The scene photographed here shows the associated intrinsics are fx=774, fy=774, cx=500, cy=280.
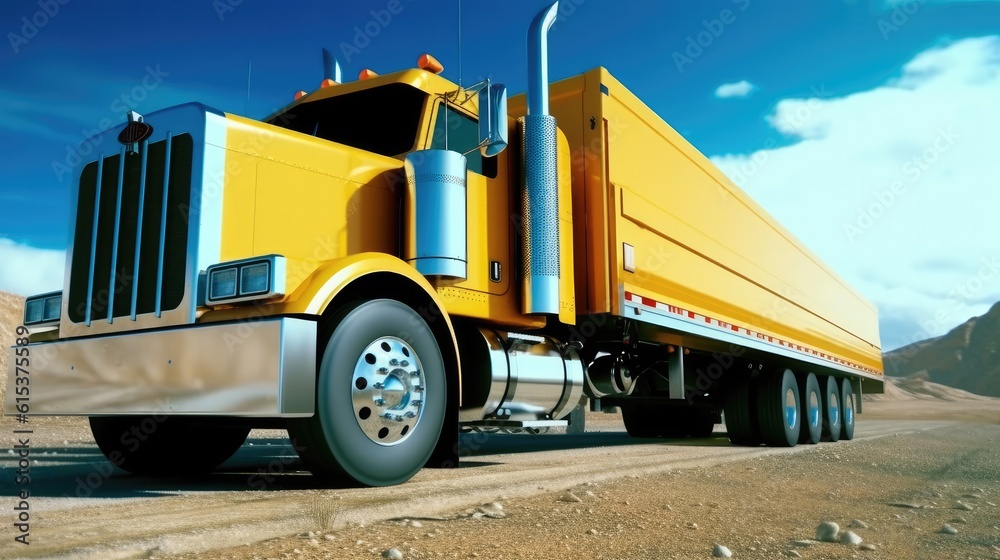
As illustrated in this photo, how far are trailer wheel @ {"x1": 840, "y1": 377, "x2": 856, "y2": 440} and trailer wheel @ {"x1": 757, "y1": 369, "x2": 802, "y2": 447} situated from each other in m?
2.72

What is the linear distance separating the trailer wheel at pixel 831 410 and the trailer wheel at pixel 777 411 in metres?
1.69

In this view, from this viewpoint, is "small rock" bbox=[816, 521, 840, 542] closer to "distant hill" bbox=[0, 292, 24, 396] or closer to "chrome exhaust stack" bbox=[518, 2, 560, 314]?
"chrome exhaust stack" bbox=[518, 2, 560, 314]

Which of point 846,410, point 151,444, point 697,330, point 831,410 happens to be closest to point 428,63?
→ point 151,444

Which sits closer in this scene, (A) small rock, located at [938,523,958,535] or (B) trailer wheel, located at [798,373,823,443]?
(A) small rock, located at [938,523,958,535]

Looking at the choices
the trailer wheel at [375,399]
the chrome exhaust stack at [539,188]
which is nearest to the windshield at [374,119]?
the chrome exhaust stack at [539,188]

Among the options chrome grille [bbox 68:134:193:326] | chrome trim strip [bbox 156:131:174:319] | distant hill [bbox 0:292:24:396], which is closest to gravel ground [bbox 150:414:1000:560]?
chrome trim strip [bbox 156:131:174:319]

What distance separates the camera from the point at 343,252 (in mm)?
4664

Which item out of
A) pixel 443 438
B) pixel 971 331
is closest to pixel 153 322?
pixel 443 438

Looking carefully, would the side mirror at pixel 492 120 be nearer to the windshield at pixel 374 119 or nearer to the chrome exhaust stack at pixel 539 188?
the windshield at pixel 374 119

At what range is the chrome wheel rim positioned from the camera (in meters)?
4.04

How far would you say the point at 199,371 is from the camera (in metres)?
3.73

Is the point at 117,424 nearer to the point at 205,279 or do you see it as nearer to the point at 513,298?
the point at 205,279

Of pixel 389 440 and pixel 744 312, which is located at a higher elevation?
pixel 744 312

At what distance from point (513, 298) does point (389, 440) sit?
193 cm
